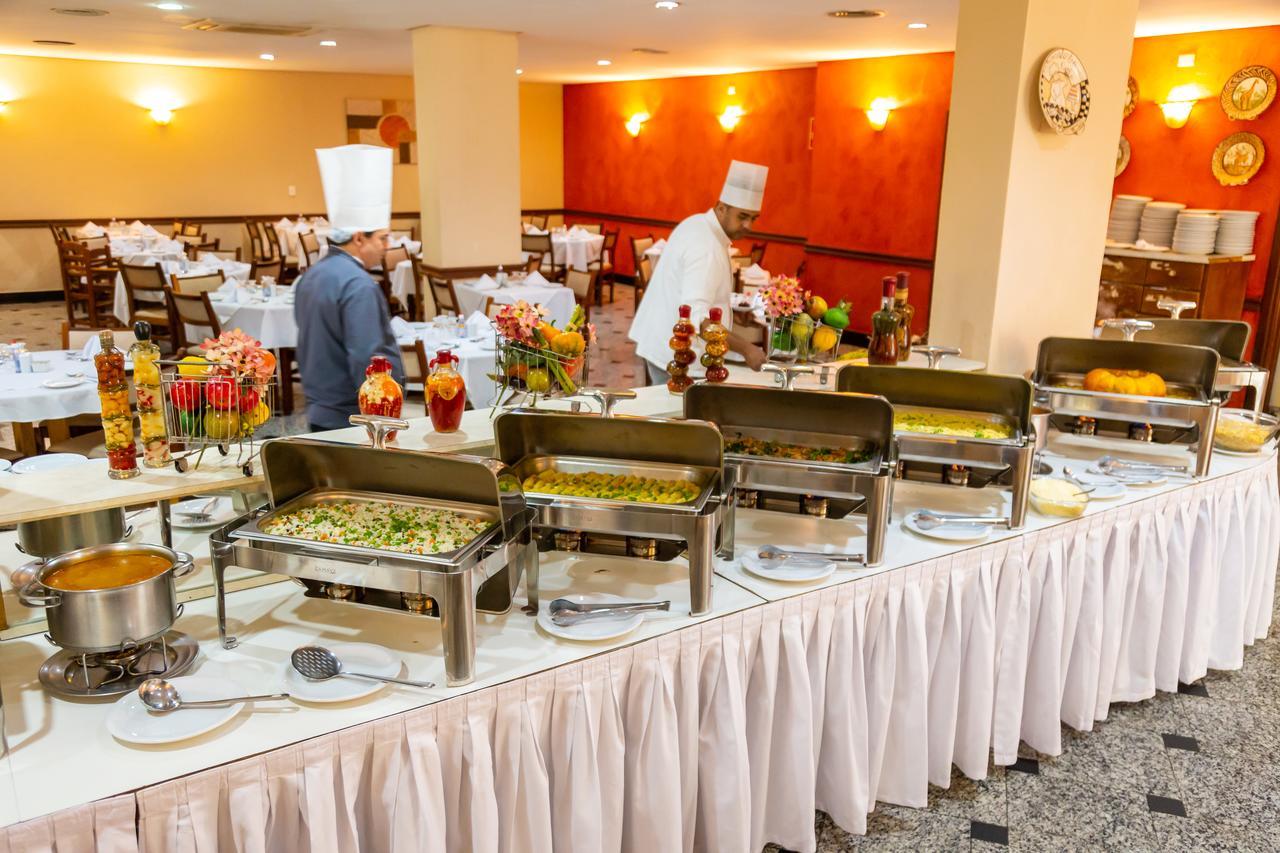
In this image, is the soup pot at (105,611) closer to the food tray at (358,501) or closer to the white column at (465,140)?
the food tray at (358,501)

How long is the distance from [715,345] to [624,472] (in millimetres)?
585

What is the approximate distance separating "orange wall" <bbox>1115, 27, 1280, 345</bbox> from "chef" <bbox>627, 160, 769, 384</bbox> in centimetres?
369

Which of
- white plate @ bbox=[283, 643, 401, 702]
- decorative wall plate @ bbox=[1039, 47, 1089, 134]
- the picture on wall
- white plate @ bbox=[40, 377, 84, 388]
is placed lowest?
white plate @ bbox=[283, 643, 401, 702]

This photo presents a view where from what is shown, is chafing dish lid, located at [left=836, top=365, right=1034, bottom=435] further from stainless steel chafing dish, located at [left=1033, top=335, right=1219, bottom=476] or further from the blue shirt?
the blue shirt

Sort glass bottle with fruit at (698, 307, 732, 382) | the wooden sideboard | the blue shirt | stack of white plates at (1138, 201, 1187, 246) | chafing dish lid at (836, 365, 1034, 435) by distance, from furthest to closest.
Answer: stack of white plates at (1138, 201, 1187, 246)
the wooden sideboard
the blue shirt
glass bottle with fruit at (698, 307, 732, 382)
chafing dish lid at (836, 365, 1034, 435)

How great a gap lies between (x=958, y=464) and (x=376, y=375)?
123 cm

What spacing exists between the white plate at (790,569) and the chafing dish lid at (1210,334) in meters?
1.71

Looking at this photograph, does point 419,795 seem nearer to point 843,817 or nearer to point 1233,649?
point 843,817

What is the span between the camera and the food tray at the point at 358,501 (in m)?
1.36

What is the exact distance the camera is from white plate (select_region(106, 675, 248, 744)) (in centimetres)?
122

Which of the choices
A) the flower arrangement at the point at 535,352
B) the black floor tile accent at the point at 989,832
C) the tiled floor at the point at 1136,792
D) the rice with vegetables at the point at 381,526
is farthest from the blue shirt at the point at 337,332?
the black floor tile accent at the point at 989,832

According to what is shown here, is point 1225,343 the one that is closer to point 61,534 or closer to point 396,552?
point 396,552

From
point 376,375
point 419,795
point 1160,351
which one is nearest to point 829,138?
point 1160,351

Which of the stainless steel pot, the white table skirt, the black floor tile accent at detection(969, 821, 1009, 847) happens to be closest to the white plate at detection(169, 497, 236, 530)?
the stainless steel pot
